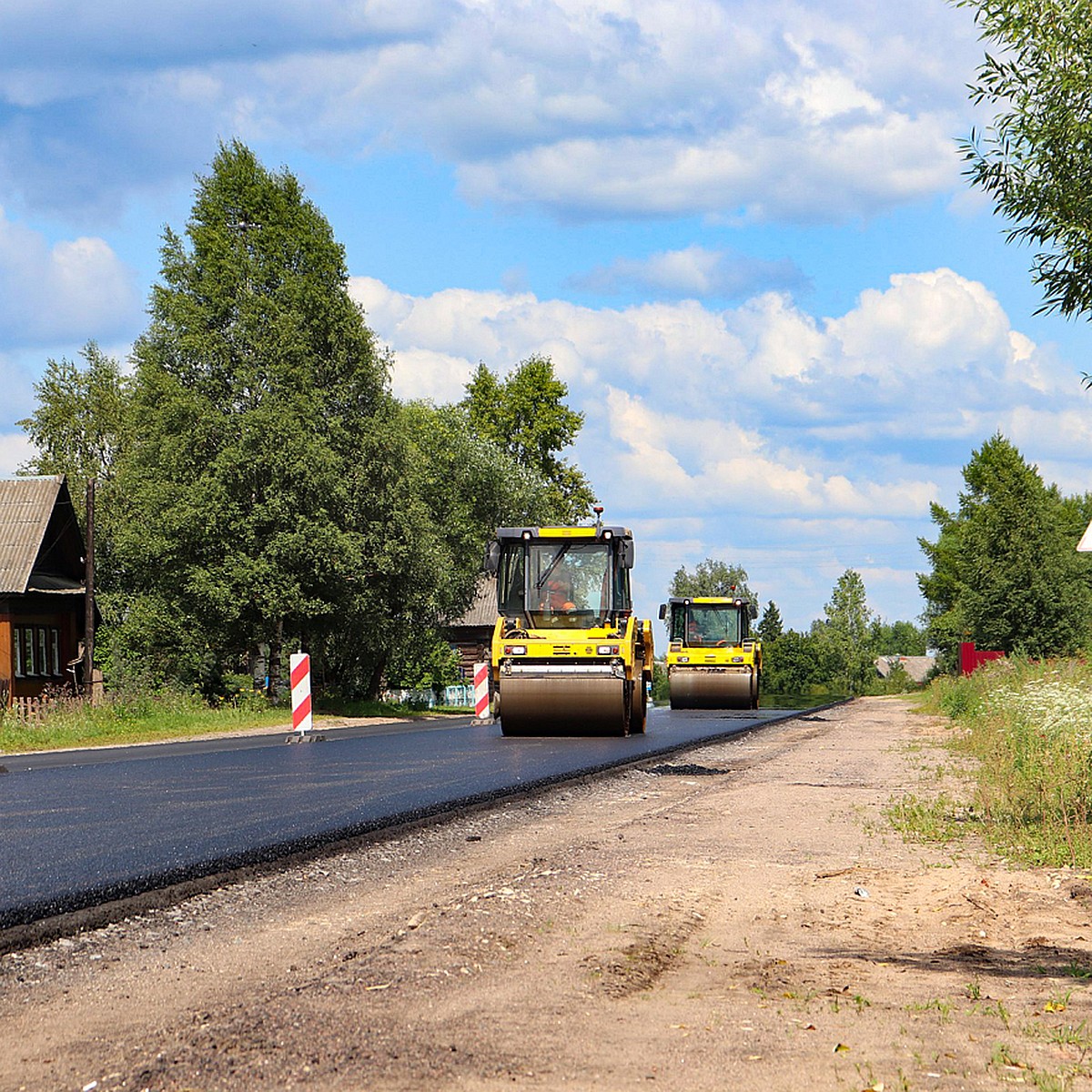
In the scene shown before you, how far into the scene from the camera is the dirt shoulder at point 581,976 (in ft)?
14.1

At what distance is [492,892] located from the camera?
7332 mm

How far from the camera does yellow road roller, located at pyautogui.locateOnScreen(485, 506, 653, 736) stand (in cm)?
2055

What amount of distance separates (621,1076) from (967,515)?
252 feet

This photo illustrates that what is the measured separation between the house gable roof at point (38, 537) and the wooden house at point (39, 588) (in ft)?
0.09

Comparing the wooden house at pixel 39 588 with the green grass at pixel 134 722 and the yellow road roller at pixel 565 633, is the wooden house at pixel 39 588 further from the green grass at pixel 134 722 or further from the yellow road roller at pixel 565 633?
the yellow road roller at pixel 565 633

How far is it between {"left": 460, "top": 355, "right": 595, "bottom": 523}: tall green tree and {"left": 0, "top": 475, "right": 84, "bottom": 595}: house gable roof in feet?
81.4

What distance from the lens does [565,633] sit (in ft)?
68.3

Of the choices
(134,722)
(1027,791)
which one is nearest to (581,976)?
(1027,791)


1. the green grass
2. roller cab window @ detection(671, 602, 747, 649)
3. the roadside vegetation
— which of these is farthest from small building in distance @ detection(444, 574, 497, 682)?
the roadside vegetation

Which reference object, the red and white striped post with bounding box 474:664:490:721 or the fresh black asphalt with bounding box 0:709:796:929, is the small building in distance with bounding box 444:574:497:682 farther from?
the fresh black asphalt with bounding box 0:709:796:929

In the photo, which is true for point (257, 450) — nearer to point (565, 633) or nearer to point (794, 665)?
point (565, 633)

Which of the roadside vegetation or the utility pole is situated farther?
the utility pole

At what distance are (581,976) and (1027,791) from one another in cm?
682

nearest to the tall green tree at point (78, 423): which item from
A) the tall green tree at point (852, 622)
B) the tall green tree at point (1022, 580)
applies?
the tall green tree at point (1022, 580)
